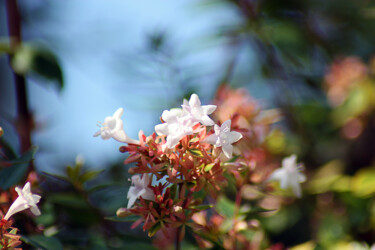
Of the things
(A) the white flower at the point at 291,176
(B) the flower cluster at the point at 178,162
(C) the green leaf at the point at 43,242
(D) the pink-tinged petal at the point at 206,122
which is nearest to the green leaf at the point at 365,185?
(A) the white flower at the point at 291,176

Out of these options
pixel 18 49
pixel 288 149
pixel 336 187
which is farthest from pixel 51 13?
pixel 336 187

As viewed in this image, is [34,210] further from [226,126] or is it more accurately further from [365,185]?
[365,185]

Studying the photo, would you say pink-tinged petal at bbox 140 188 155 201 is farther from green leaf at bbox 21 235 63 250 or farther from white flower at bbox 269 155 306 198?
white flower at bbox 269 155 306 198

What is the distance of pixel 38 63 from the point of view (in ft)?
4.07

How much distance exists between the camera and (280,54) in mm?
2053

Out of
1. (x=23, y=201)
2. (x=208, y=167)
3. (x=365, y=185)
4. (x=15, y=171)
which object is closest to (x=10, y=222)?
(x=23, y=201)

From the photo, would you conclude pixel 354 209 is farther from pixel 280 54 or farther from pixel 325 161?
pixel 280 54

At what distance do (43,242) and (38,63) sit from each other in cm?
60

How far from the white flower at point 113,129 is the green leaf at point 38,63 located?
1.53 ft

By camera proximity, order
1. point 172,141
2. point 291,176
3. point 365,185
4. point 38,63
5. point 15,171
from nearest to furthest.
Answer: point 172,141, point 15,171, point 291,176, point 38,63, point 365,185

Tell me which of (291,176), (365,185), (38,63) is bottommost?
(365,185)

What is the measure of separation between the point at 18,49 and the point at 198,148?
78 cm

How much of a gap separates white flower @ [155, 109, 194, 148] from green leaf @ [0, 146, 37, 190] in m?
0.31

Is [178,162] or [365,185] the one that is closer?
[178,162]
